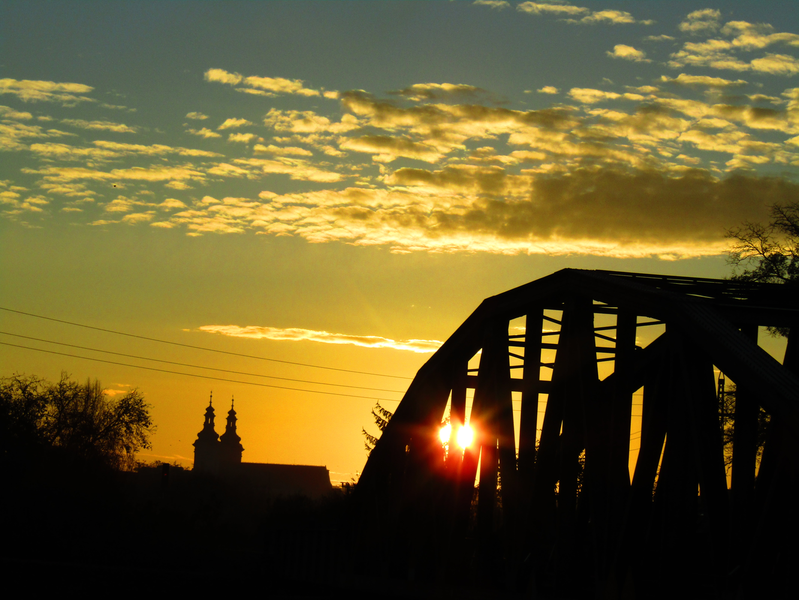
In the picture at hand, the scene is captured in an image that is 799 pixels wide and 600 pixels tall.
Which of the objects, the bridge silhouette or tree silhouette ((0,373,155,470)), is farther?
tree silhouette ((0,373,155,470))

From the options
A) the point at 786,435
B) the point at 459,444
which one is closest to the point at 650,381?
the point at 459,444

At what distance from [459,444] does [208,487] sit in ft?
273

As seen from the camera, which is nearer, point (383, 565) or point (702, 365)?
point (702, 365)

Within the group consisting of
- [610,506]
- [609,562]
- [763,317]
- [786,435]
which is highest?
[763,317]

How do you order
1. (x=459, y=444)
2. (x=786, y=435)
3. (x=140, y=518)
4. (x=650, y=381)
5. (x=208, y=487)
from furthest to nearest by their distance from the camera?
(x=208, y=487) → (x=140, y=518) → (x=459, y=444) → (x=650, y=381) → (x=786, y=435)

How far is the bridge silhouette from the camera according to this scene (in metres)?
8.18

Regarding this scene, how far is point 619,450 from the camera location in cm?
1016

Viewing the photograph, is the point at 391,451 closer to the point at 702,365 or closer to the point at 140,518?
the point at 702,365

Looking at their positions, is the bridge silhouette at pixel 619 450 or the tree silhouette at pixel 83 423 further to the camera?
the tree silhouette at pixel 83 423

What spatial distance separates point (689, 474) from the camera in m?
8.78

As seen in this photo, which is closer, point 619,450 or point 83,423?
point 619,450

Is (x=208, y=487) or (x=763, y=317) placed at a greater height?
(x=763, y=317)

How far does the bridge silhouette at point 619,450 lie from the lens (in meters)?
8.18

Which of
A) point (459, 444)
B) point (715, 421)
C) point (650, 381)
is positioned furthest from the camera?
point (459, 444)
